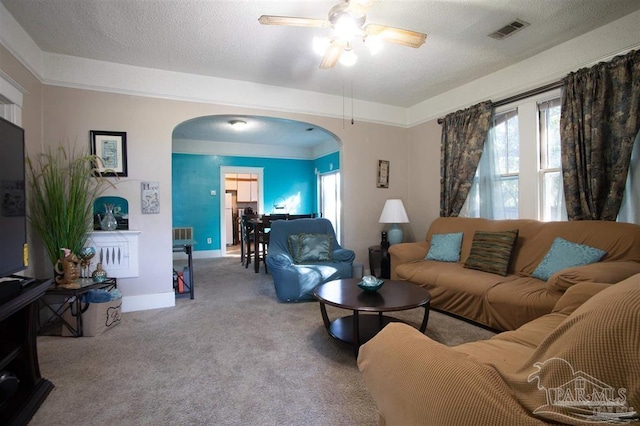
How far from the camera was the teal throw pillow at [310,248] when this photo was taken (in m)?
3.86

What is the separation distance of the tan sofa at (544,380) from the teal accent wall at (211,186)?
6.17 meters

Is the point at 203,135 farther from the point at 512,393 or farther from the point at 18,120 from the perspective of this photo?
the point at 512,393

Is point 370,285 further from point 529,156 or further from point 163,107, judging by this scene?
point 163,107

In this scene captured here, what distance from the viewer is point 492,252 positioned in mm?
3025

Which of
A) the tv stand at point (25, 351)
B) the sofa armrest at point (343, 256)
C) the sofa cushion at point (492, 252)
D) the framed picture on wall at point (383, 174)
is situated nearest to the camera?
the tv stand at point (25, 351)

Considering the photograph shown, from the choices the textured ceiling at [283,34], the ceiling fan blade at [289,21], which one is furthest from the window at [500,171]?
the ceiling fan blade at [289,21]

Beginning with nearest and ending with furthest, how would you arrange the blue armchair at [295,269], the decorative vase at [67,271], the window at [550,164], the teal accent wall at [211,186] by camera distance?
the decorative vase at [67,271]
the window at [550,164]
the blue armchair at [295,269]
the teal accent wall at [211,186]

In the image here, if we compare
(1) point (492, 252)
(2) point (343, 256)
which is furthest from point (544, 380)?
(2) point (343, 256)

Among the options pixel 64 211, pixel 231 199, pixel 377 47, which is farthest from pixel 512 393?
pixel 231 199

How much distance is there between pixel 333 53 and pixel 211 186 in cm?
536

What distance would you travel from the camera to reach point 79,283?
2.68 meters

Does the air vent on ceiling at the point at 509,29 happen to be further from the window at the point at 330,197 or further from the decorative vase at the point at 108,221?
the window at the point at 330,197

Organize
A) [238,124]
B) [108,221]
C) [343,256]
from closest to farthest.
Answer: [108,221] < [343,256] < [238,124]

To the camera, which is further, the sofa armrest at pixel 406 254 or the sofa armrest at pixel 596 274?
the sofa armrest at pixel 406 254
